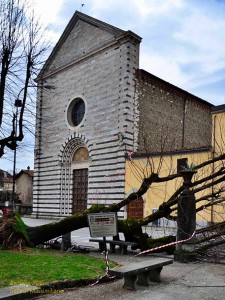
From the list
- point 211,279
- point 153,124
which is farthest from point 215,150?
point 211,279

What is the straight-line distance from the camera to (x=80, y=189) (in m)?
28.8

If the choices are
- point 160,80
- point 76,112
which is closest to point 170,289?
point 160,80

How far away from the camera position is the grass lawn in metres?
6.27

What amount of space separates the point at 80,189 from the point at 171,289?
2300cm

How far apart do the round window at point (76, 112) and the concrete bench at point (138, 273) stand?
22.9 metres

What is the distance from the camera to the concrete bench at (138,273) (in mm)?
5938

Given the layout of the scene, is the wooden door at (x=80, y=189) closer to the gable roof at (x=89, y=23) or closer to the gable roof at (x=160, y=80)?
the gable roof at (x=89, y=23)

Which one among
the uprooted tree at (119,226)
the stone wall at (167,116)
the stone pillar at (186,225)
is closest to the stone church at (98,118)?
the stone wall at (167,116)

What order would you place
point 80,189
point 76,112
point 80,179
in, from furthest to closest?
point 76,112 → point 80,179 → point 80,189

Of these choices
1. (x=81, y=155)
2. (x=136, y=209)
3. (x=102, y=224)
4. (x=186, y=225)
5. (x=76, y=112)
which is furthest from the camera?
(x=76, y=112)

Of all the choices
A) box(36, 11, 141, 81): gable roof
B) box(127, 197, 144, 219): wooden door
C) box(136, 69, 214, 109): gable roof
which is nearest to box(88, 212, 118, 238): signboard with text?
box(127, 197, 144, 219): wooden door

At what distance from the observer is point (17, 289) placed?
5.45 meters

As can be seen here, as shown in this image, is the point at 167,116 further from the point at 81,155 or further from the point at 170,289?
the point at 170,289

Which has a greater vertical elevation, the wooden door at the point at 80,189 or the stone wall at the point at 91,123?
the stone wall at the point at 91,123
